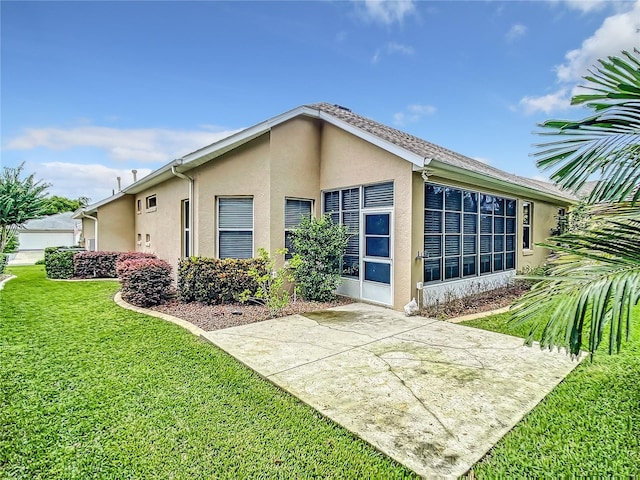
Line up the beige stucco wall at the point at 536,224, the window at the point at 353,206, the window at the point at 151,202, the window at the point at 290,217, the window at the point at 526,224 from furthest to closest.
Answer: the window at the point at 151,202
the window at the point at 526,224
the beige stucco wall at the point at 536,224
the window at the point at 290,217
the window at the point at 353,206

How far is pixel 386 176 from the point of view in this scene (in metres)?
8.72

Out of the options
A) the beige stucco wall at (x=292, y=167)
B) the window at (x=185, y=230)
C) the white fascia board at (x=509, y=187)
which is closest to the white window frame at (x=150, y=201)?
the window at (x=185, y=230)

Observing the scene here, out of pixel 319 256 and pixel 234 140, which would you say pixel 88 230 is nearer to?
pixel 234 140

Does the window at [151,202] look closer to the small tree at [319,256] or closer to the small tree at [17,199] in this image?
the small tree at [319,256]

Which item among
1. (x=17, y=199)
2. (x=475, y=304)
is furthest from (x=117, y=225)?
(x=475, y=304)

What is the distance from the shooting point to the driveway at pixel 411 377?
3289 millimetres

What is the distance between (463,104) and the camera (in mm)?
17438

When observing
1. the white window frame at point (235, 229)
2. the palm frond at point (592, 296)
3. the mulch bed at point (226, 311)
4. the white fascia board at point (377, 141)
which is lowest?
the mulch bed at point (226, 311)

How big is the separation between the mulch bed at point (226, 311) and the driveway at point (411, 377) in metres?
0.56

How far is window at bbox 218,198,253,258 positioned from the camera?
33.2ft

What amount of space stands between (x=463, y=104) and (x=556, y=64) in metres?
4.57

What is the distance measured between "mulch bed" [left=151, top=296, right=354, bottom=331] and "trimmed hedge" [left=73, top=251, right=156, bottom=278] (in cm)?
763

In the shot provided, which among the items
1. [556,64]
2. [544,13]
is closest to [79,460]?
[544,13]

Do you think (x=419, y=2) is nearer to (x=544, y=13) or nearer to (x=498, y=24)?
(x=498, y=24)
